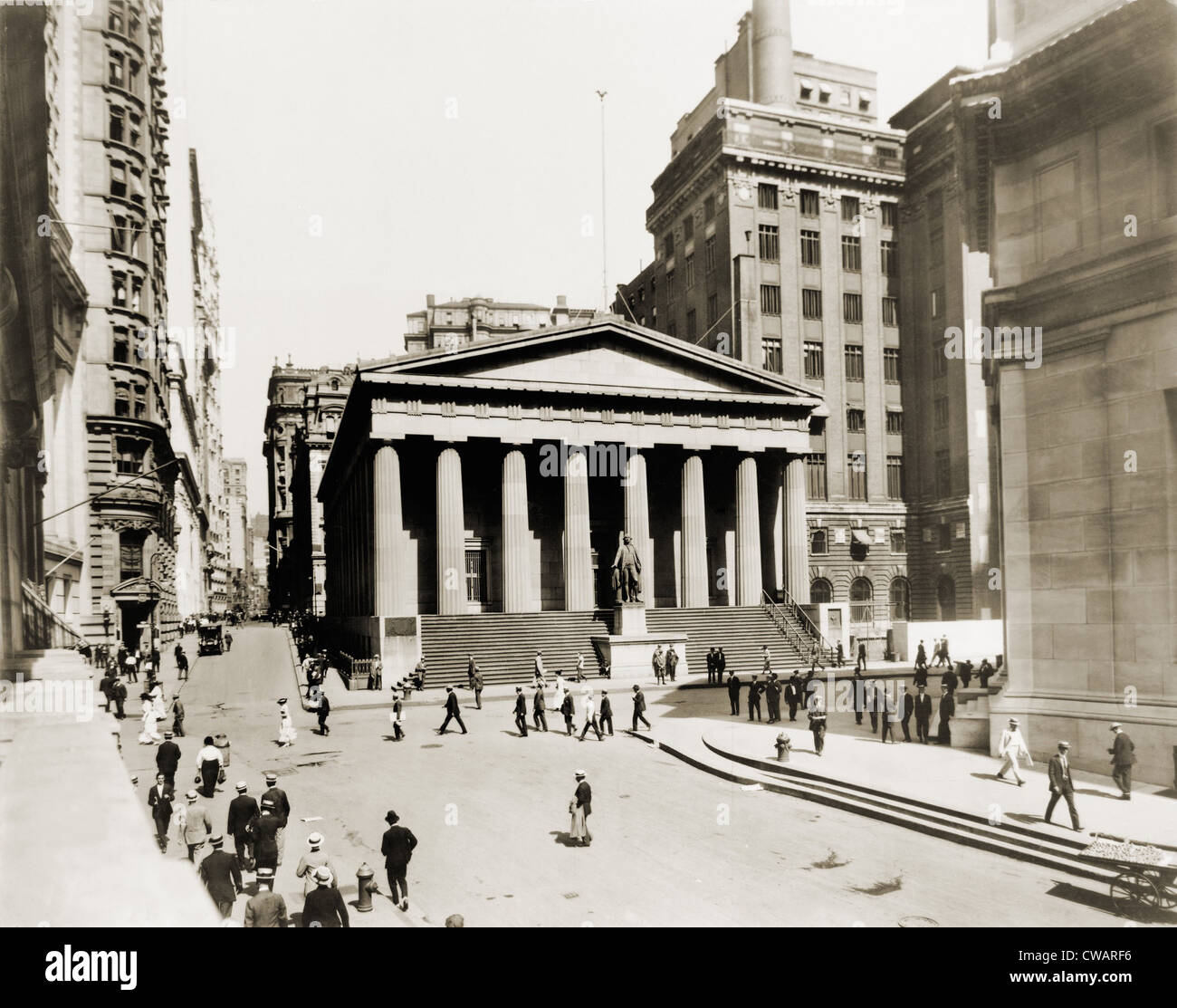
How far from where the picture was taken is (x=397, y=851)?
436 inches

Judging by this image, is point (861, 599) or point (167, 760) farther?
point (861, 599)

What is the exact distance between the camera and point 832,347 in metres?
56.3

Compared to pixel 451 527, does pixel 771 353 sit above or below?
above

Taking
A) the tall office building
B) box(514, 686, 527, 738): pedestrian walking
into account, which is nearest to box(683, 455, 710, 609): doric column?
the tall office building

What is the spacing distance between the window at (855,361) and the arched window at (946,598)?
13934mm

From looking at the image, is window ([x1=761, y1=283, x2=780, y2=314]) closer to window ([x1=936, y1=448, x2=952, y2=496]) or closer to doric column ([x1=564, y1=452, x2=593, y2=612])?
window ([x1=936, y1=448, x2=952, y2=496])

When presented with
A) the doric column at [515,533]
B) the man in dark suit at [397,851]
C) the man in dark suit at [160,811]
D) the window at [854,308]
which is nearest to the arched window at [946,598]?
the window at [854,308]

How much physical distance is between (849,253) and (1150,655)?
45610 millimetres

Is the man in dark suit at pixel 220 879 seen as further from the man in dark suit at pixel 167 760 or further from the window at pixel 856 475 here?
the window at pixel 856 475

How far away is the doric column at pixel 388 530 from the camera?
38.5m

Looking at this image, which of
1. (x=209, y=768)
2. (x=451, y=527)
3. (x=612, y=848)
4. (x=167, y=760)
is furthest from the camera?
(x=451, y=527)

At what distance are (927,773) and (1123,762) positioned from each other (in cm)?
400

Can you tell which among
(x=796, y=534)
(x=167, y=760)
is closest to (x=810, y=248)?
(x=796, y=534)

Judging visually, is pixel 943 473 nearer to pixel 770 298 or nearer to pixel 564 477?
pixel 770 298
